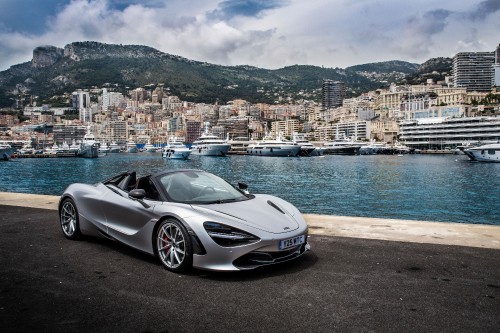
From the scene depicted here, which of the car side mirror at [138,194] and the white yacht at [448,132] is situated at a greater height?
the white yacht at [448,132]

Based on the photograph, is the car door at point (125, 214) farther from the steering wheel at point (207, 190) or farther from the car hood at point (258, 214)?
the car hood at point (258, 214)

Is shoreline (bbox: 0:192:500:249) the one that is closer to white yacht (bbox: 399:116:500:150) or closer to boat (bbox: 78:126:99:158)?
boat (bbox: 78:126:99:158)

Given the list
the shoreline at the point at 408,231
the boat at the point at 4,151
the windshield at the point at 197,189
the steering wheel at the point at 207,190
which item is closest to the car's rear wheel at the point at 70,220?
the windshield at the point at 197,189

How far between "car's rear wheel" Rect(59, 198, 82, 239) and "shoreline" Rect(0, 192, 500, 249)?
373 cm

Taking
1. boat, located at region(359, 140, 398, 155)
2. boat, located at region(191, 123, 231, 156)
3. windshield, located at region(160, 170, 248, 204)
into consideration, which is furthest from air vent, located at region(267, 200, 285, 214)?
boat, located at region(359, 140, 398, 155)

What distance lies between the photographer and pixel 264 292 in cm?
434

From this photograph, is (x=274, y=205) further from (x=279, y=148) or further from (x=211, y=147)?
(x=211, y=147)

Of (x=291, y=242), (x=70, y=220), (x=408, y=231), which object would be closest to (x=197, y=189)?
(x=291, y=242)

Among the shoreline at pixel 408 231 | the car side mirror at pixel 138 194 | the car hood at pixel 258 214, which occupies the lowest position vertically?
the shoreline at pixel 408 231

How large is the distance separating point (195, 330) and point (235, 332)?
33cm

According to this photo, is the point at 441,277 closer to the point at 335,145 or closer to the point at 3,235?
the point at 3,235

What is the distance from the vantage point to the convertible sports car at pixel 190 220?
15.6 feet

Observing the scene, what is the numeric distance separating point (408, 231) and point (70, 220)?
5527 mm

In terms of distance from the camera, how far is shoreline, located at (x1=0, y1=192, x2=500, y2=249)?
6512mm
